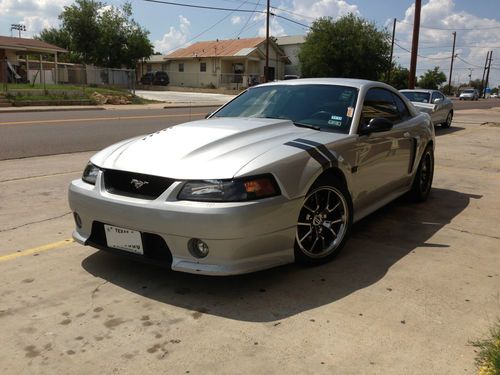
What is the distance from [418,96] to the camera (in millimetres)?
16578

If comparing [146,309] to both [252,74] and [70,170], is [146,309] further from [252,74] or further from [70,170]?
[252,74]

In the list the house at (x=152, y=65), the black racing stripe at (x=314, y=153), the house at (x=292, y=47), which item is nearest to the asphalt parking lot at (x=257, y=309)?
the black racing stripe at (x=314, y=153)

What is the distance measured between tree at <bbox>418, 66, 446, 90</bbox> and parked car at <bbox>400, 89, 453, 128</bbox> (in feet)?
245

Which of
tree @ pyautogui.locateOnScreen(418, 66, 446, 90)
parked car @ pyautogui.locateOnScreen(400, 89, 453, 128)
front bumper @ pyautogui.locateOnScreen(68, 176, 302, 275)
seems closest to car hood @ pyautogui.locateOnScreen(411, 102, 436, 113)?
parked car @ pyautogui.locateOnScreen(400, 89, 453, 128)

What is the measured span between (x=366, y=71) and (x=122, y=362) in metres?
50.3

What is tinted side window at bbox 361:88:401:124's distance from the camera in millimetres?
4773

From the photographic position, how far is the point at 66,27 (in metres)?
52.6

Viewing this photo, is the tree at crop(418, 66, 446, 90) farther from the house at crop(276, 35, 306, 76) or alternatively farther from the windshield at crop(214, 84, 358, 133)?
the windshield at crop(214, 84, 358, 133)

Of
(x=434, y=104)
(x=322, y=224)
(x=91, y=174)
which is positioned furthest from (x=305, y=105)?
(x=434, y=104)

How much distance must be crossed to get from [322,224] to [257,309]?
101cm

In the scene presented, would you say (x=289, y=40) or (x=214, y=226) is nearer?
(x=214, y=226)

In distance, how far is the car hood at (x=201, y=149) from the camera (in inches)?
134

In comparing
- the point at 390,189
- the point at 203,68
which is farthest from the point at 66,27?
the point at 390,189

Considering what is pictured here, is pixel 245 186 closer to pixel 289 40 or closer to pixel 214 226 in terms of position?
pixel 214 226
